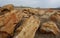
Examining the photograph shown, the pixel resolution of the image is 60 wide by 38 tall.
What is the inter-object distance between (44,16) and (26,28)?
2.59ft

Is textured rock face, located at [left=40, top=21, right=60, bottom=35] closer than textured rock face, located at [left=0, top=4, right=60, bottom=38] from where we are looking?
No

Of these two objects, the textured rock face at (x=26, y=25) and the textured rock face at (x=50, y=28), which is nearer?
the textured rock face at (x=26, y=25)

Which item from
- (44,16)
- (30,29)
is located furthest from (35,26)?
(44,16)

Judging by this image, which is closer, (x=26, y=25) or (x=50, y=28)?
(x=26, y=25)

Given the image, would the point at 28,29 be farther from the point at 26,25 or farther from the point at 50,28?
the point at 50,28

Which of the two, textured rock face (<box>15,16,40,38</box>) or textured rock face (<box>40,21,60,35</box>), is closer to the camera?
textured rock face (<box>15,16,40,38</box>)

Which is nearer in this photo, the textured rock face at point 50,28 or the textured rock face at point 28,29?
the textured rock face at point 28,29

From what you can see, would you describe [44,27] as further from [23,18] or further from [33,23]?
[23,18]

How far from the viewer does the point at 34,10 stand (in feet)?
9.46

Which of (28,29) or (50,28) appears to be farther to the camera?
(50,28)

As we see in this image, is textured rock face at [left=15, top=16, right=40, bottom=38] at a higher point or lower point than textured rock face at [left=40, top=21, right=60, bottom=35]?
higher

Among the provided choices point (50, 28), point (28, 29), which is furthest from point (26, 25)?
point (50, 28)

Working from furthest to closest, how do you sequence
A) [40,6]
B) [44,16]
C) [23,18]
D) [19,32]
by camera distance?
[40,6], [44,16], [23,18], [19,32]

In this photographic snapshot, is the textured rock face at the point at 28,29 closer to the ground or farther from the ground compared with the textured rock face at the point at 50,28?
farther from the ground
